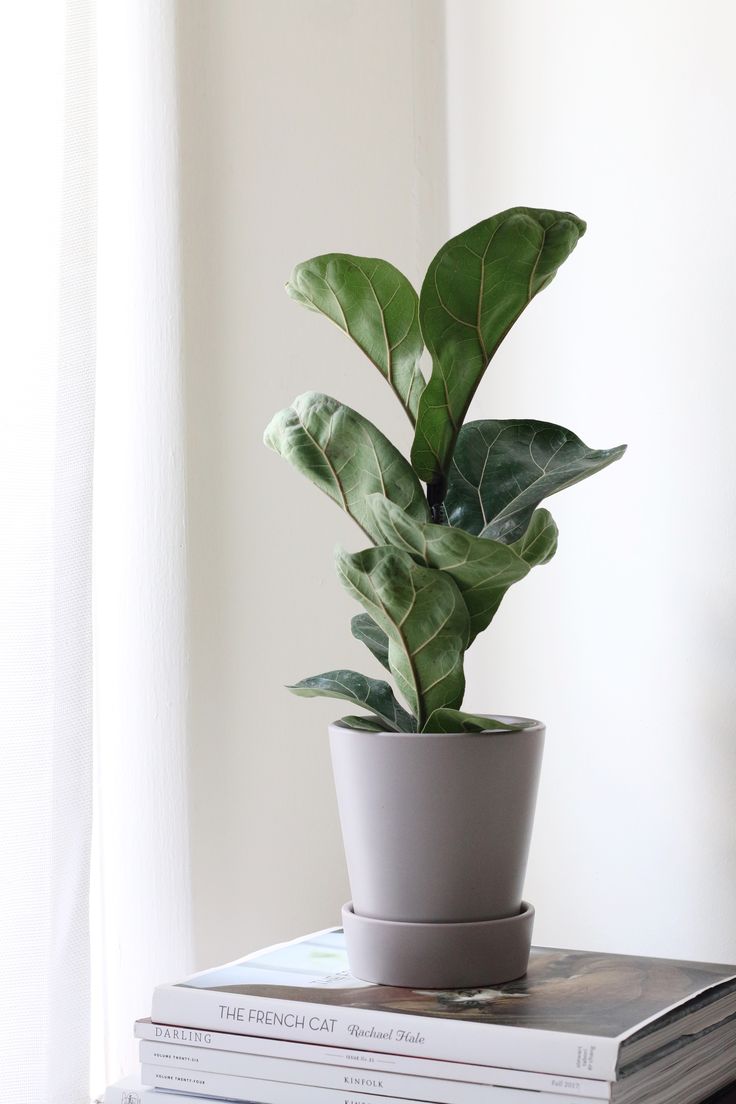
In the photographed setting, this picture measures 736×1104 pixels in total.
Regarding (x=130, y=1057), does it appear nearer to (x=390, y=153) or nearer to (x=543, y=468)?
(x=543, y=468)

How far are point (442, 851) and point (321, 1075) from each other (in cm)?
15

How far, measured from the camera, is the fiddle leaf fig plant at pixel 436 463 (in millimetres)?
689

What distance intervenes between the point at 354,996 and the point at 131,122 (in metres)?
0.71

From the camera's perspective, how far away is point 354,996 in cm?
71

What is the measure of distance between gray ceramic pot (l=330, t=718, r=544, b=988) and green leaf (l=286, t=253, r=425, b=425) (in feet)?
0.73

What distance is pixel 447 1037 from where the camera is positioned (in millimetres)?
651

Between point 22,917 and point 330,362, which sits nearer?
point 22,917

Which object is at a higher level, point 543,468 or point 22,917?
point 543,468

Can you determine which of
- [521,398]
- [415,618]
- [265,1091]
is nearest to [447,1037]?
[265,1091]

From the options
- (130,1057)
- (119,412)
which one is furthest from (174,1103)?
(119,412)

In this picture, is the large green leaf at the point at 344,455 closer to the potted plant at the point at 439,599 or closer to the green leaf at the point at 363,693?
the potted plant at the point at 439,599

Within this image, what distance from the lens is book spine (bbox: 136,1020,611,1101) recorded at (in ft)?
2.03

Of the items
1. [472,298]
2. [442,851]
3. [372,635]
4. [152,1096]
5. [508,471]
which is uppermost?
[472,298]

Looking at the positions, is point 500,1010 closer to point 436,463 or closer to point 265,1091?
point 265,1091
